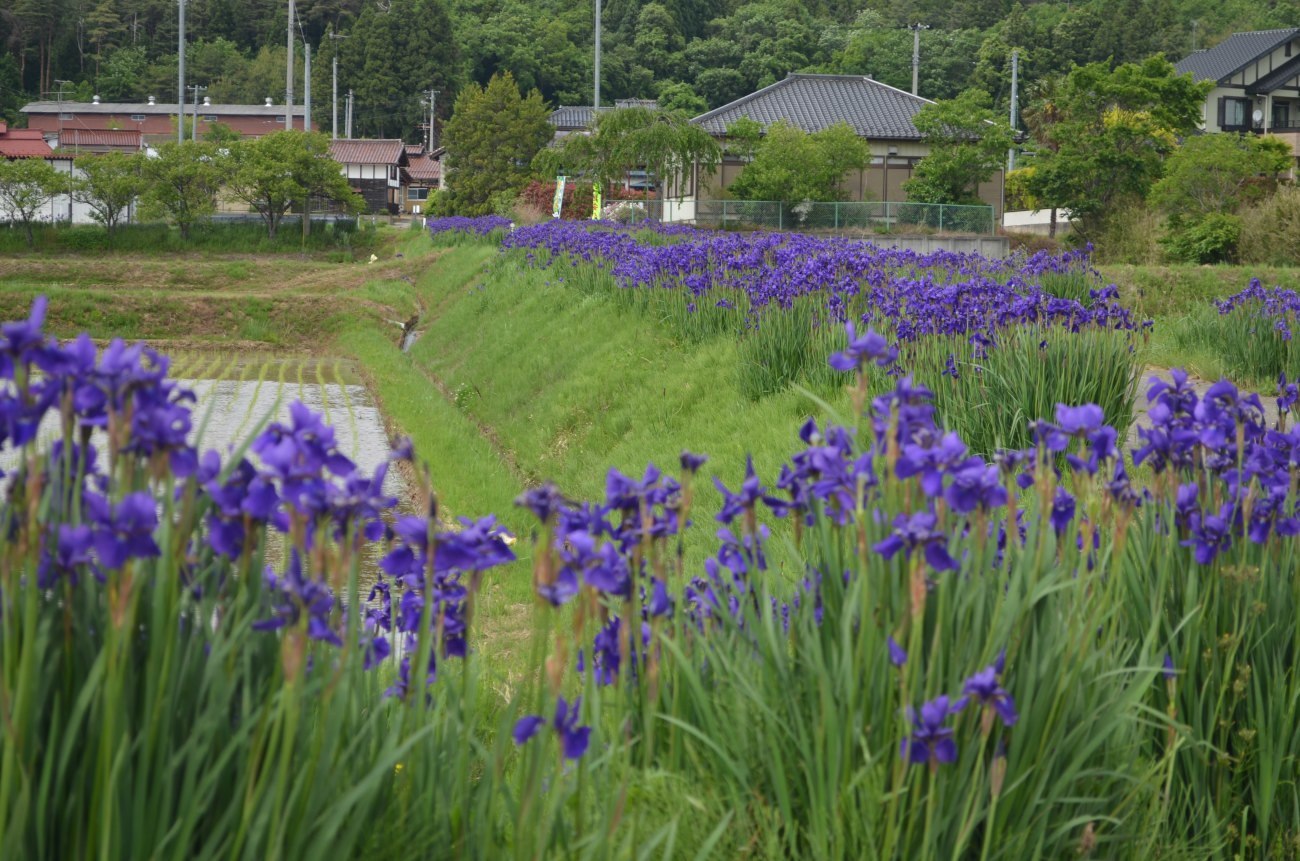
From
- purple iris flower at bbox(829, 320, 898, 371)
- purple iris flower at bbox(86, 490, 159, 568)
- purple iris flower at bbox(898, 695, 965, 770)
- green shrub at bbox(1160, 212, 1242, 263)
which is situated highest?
green shrub at bbox(1160, 212, 1242, 263)

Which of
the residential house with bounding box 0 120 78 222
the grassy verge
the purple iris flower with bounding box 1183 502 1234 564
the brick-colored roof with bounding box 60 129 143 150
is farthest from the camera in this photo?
the brick-colored roof with bounding box 60 129 143 150

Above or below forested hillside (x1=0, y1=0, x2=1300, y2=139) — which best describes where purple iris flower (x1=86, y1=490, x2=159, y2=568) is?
below

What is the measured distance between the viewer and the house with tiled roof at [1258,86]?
46844 millimetres

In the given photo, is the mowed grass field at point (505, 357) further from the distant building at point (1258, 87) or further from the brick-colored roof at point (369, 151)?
the brick-colored roof at point (369, 151)

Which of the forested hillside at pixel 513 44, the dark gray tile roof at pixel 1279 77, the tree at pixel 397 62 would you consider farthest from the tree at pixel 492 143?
the tree at pixel 397 62

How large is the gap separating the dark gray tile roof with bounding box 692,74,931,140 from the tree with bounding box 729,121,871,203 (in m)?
4.55

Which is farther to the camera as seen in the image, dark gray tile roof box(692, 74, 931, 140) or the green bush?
dark gray tile roof box(692, 74, 931, 140)

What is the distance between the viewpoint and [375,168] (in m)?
71.7

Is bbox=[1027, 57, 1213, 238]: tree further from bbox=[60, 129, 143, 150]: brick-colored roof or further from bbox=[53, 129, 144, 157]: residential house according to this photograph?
bbox=[60, 129, 143, 150]: brick-colored roof

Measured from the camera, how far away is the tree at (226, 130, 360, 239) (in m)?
39.2

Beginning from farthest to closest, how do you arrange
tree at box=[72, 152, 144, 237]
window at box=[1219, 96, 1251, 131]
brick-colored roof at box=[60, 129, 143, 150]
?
brick-colored roof at box=[60, 129, 143, 150] → window at box=[1219, 96, 1251, 131] → tree at box=[72, 152, 144, 237]

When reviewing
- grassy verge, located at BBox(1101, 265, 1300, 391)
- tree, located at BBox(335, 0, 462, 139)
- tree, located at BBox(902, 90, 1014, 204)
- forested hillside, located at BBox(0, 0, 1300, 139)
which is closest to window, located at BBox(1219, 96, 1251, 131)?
tree, located at BBox(902, 90, 1014, 204)

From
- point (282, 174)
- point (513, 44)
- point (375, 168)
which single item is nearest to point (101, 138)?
point (375, 168)

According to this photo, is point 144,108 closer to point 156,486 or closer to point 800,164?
point 800,164
